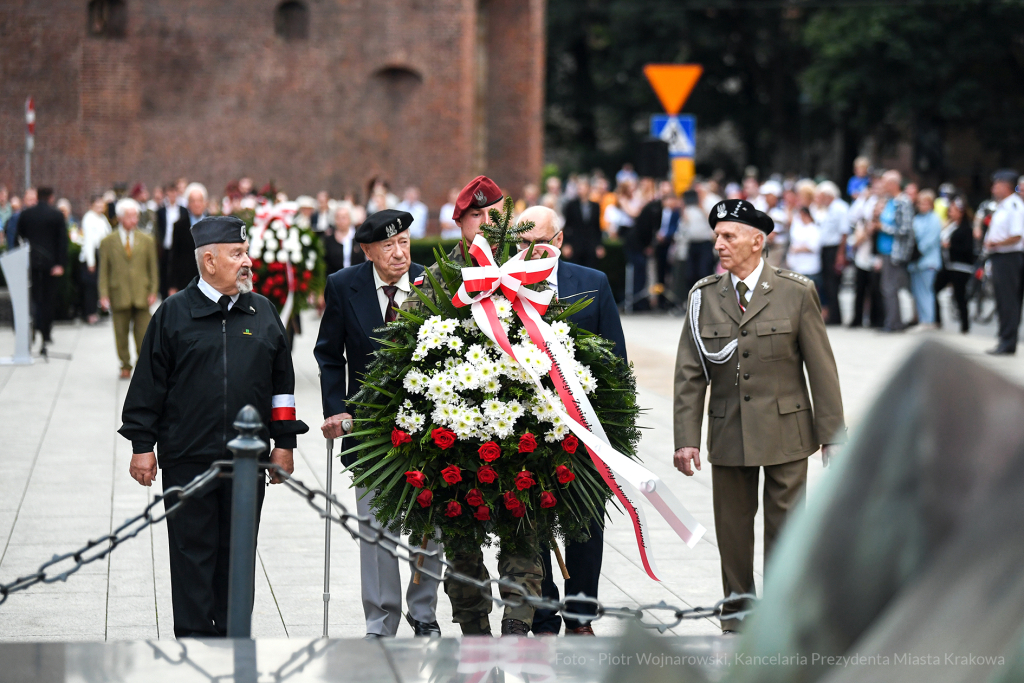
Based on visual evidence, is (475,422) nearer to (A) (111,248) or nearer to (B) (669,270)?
(A) (111,248)

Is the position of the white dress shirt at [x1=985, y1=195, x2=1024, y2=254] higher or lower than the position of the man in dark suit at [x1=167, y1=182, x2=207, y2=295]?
higher

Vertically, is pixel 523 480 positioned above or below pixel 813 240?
below

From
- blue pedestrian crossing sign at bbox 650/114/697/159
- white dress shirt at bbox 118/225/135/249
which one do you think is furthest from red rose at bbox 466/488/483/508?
blue pedestrian crossing sign at bbox 650/114/697/159

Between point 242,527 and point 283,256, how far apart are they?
883cm

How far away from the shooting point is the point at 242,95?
30156mm

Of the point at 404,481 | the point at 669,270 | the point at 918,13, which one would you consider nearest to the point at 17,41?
the point at 669,270

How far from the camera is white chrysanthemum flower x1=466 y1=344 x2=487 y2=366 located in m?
4.84

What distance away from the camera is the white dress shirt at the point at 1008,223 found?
15383mm

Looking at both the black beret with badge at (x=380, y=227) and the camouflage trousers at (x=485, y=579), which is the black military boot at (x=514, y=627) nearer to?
the camouflage trousers at (x=485, y=579)

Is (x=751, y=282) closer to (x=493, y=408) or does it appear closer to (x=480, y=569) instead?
(x=493, y=408)

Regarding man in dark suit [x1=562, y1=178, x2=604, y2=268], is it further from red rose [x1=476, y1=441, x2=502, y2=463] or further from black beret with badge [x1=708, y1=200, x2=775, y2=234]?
red rose [x1=476, y1=441, x2=502, y2=463]

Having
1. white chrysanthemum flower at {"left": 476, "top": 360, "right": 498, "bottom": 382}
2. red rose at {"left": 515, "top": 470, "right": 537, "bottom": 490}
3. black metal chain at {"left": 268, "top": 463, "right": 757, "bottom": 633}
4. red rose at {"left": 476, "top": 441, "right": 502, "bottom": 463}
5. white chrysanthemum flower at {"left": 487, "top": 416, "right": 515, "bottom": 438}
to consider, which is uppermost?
white chrysanthemum flower at {"left": 476, "top": 360, "right": 498, "bottom": 382}

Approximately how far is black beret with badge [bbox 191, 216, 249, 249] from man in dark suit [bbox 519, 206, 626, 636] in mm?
1264

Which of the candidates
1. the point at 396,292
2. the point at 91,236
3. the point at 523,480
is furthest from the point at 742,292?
the point at 91,236
